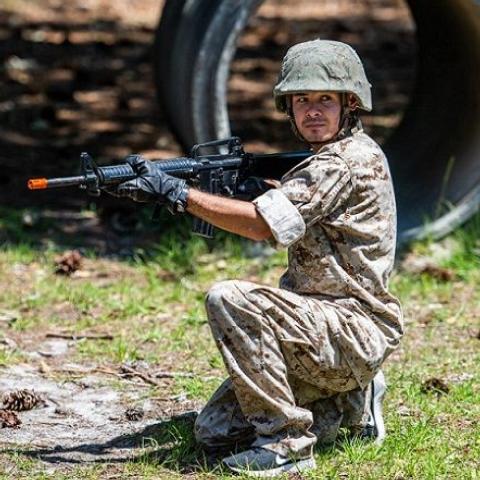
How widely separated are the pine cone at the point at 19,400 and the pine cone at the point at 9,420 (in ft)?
0.38

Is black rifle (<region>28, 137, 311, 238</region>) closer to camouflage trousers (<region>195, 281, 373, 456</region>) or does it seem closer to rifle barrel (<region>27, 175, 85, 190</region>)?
rifle barrel (<region>27, 175, 85, 190</region>)

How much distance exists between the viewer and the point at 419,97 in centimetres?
835

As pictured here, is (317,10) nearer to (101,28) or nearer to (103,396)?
(101,28)

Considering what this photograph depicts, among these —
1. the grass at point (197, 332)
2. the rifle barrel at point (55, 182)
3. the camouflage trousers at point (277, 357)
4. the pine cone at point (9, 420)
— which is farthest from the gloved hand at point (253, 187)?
the pine cone at point (9, 420)

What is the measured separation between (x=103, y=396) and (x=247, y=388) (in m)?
1.22

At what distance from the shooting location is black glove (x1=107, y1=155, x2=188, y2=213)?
160 inches

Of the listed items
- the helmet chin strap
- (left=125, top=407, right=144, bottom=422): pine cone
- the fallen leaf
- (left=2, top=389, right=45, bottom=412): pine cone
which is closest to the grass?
the fallen leaf

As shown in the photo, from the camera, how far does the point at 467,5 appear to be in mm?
7016

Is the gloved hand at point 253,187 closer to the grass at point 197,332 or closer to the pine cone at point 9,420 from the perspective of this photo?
the grass at point 197,332

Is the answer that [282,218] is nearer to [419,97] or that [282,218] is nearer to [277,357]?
[277,357]

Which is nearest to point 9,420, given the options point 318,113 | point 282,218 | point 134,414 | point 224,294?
point 134,414

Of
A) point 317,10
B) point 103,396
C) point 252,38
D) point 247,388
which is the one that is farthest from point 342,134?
point 317,10

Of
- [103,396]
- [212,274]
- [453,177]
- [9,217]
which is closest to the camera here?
[103,396]

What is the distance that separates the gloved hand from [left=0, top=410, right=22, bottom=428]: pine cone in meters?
1.19
